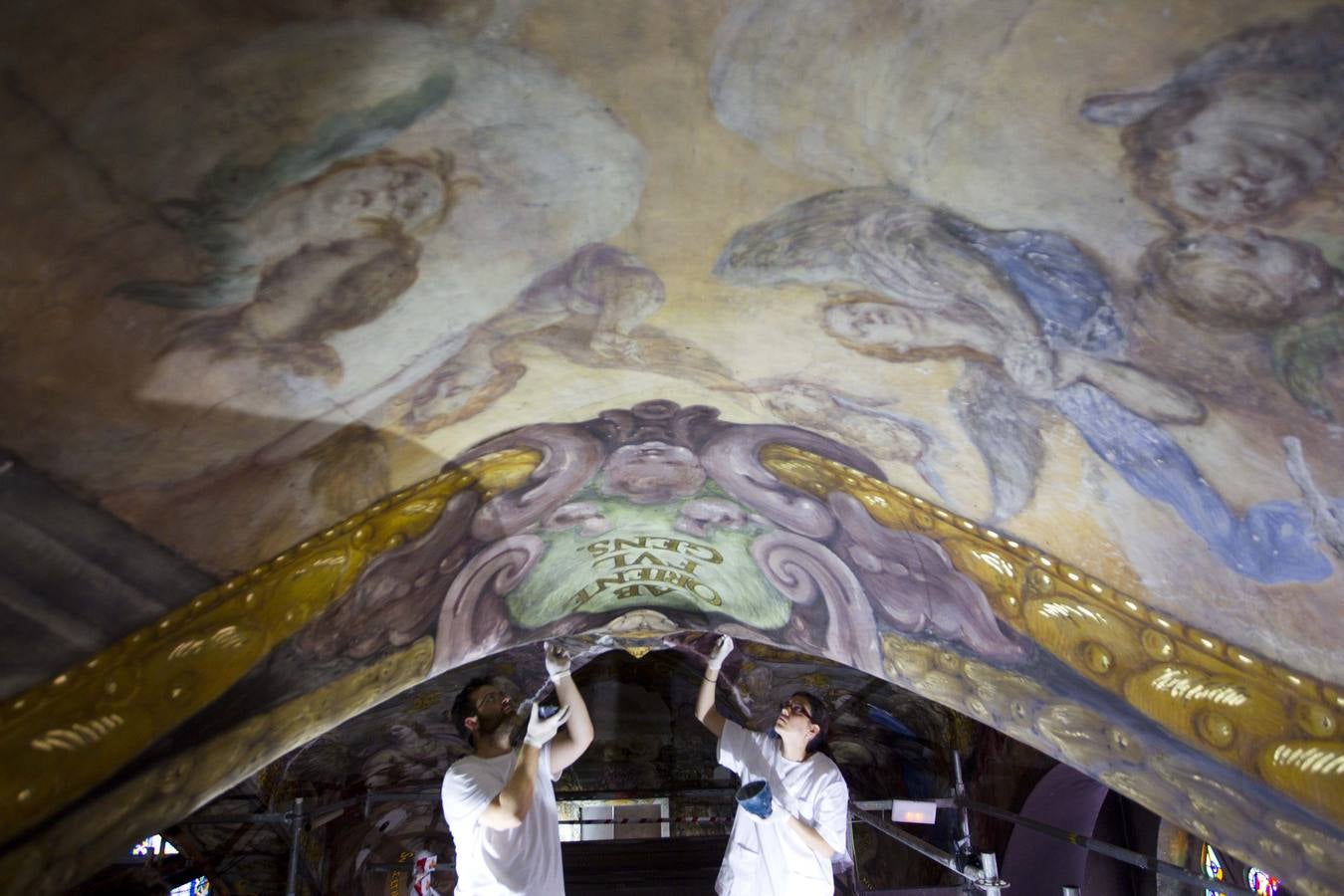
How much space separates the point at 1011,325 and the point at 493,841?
3550mm

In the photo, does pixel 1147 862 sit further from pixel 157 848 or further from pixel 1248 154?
pixel 157 848

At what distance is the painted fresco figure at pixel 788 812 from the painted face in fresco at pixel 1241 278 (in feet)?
10.3

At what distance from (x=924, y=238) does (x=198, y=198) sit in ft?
9.76

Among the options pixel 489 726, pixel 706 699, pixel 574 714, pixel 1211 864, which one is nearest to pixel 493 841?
pixel 489 726

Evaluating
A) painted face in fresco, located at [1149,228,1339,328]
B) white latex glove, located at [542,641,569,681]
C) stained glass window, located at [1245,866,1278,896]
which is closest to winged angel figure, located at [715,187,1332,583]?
painted face in fresco, located at [1149,228,1339,328]

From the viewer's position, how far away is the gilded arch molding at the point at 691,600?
5.16m

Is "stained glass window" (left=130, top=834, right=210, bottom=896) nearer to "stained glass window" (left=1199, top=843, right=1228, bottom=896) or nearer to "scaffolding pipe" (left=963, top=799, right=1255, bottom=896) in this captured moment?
"scaffolding pipe" (left=963, top=799, right=1255, bottom=896)

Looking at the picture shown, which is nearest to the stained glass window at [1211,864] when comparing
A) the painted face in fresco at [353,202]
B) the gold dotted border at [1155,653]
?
the gold dotted border at [1155,653]

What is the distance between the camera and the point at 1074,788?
38.5 feet

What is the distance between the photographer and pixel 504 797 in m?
4.80

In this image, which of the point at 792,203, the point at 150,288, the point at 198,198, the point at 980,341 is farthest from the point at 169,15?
the point at 980,341

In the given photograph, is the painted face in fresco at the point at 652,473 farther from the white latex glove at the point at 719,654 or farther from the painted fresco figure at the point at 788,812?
the painted fresco figure at the point at 788,812

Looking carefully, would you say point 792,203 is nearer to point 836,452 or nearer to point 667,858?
point 836,452

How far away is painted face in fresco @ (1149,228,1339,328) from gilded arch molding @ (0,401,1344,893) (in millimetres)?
2064
